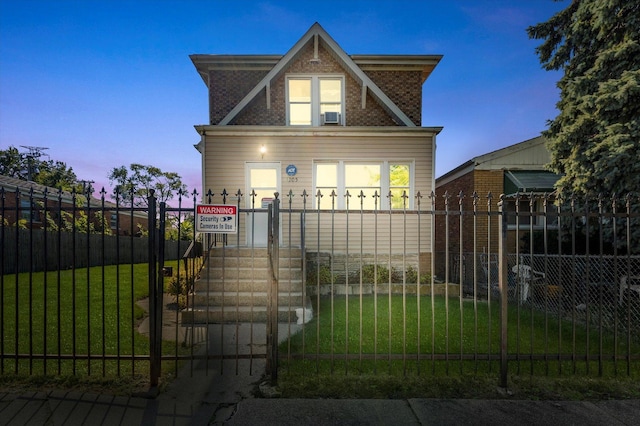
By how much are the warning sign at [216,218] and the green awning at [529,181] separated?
42.7 ft

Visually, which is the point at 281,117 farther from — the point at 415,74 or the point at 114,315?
the point at 114,315

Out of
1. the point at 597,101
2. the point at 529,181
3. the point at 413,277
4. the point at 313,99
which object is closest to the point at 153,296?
the point at 413,277

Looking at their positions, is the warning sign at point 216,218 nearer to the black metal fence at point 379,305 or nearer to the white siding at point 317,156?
the black metal fence at point 379,305

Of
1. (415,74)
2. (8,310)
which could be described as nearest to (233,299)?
(8,310)

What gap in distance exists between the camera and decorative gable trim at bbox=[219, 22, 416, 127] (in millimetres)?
11477

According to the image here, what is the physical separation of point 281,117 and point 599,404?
10.7m

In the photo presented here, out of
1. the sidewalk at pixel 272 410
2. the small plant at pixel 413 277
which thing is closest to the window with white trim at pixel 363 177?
the small plant at pixel 413 277

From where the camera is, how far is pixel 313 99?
1205 centimetres

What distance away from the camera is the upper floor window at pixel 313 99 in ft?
39.4

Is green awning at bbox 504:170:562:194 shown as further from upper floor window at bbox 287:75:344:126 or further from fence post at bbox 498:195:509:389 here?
fence post at bbox 498:195:509:389

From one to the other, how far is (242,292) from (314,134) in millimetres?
5929

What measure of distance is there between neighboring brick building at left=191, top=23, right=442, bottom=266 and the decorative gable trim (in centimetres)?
3

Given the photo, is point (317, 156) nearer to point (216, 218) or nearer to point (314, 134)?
point (314, 134)

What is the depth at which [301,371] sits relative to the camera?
4.47 metres
